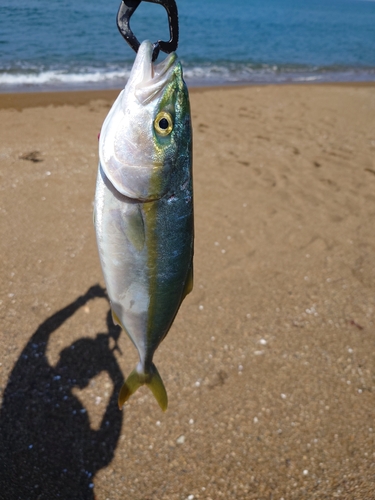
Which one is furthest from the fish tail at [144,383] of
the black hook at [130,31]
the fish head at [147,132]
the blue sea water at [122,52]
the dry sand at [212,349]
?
the blue sea water at [122,52]

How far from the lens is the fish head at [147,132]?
63.4 inches

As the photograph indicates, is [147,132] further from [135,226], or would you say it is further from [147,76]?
[135,226]

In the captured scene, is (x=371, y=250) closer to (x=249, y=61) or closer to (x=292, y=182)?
(x=292, y=182)

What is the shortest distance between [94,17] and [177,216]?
2579 centimetres

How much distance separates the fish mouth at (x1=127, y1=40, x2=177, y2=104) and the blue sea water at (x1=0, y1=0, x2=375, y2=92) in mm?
10297

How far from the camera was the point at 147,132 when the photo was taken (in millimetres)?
1627

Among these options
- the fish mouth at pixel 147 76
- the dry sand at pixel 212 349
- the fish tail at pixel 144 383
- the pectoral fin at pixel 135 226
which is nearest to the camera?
the fish mouth at pixel 147 76

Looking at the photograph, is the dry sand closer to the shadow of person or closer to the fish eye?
the shadow of person

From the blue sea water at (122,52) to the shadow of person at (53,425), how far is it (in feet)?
30.3

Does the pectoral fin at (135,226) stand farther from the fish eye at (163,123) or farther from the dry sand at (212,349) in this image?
the dry sand at (212,349)

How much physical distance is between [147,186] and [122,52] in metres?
18.2

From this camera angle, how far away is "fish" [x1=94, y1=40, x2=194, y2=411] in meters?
1.62

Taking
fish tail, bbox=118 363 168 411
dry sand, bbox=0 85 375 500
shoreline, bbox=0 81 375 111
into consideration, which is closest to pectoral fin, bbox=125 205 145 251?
fish tail, bbox=118 363 168 411

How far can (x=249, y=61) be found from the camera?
18.9 meters
